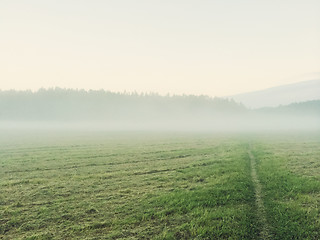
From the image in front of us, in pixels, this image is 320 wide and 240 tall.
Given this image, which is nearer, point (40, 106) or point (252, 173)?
point (252, 173)

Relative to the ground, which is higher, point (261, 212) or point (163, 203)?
point (163, 203)

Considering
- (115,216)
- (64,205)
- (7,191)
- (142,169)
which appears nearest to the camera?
(115,216)

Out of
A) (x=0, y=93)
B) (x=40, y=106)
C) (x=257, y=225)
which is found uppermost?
(x=0, y=93)

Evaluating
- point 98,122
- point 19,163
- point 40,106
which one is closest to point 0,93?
point 40,106

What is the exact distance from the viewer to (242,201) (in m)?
11.2

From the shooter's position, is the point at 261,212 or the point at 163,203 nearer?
the point at 261,212

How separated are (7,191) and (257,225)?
14052mm

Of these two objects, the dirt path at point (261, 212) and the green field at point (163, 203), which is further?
the green field at point (163, 203)

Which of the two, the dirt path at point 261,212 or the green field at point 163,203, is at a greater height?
the green field at point 163,203

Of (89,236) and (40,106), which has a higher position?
(40,106)

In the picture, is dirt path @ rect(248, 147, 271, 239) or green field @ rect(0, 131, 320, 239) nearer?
dirt path @ rect(248, 147, 271, 239)

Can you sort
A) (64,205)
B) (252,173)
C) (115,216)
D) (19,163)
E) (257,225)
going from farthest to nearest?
(19,163) → (252,173) → (64,205) → (115,216) → (257,225)

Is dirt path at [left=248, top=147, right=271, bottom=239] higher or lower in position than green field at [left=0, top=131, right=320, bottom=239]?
lower

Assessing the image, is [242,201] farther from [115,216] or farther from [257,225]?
[115,216]
